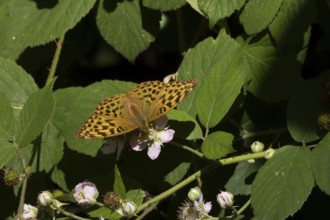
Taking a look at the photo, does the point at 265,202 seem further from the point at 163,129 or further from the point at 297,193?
the point at 163,129

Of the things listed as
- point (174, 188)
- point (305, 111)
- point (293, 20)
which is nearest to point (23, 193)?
point (174, 188)

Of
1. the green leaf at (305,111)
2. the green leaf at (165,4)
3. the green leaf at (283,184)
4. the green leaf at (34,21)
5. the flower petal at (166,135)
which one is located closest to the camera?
the green leaf at (283,184)

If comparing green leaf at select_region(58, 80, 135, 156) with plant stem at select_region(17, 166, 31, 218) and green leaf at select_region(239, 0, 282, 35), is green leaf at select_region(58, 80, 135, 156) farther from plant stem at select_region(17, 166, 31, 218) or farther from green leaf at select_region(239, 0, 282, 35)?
green leaf at select_region(239, 0, 282, 35)

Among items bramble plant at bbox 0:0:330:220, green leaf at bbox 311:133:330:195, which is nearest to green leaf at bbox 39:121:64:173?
bramble plant at bbox 0:0:330:220

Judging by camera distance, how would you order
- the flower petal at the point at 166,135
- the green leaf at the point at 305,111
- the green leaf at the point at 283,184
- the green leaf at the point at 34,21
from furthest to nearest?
→ the green leaf at the point at 34,21
the green leaf at the point at 305,111
the flower petal at the point at 166,135
the green leaf at the point at 283,184

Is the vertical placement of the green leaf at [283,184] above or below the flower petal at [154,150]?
below

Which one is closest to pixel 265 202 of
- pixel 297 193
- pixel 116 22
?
pixel 297 193

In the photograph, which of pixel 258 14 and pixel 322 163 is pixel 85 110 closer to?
pixel 258 14

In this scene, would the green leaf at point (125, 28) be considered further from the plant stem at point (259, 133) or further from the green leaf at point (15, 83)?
the plant stem at point (259, 133)

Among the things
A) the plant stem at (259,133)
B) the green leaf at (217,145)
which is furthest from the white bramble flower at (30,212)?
the plant stem at (259,133)
